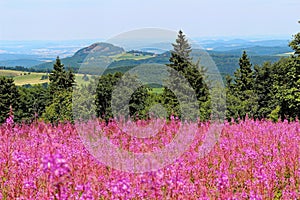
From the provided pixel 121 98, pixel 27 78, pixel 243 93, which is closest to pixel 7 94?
pixel 243 93

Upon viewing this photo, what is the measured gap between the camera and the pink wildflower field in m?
4.16

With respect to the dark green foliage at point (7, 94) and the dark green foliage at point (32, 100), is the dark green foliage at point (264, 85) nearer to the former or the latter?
the dark green foliage at point (32, 100)

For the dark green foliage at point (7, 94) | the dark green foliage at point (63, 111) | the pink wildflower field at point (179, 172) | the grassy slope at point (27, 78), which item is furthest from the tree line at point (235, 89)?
the grassy slope at point (27, 78)

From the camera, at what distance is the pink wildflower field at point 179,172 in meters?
4.16

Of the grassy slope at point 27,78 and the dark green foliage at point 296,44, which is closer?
the dark green foliage at point 296,44

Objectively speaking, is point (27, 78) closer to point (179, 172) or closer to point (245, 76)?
point (245, 76)

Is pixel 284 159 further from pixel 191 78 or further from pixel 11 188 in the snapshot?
pixel 191 78

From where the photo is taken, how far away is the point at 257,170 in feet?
17.8

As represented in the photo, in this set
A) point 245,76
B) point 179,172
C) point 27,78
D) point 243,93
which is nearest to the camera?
point 179,172

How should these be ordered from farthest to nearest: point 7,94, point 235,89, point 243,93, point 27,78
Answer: point 27,78 → point 7,94 → point 235,89 → point 243,93

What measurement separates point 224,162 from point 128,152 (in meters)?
1.66

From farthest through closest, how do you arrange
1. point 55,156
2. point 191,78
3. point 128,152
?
1. point 191,78
2. point 128,152
3. point 55,156

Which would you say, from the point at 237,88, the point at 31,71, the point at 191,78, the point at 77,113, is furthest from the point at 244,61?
the point at 31,71

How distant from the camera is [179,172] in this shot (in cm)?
507
